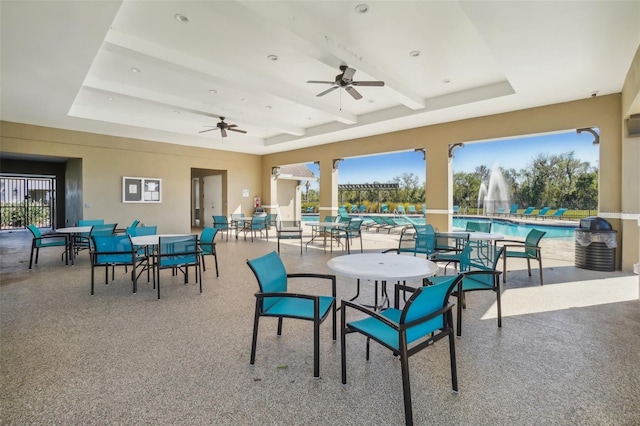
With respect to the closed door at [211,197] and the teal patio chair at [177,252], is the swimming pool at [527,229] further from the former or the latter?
the closed door at [211,197]

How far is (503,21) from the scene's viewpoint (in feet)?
11.6

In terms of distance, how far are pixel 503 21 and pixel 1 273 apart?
833 cm

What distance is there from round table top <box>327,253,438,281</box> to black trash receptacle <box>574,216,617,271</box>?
4.92 m

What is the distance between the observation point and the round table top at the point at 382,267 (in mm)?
2314

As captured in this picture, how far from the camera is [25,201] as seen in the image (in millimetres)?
13516

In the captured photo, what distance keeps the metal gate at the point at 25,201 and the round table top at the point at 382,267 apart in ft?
50.0

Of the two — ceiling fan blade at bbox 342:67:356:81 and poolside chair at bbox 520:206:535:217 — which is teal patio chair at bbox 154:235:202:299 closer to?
ceiling fan blade at bbox 342:67:356:81

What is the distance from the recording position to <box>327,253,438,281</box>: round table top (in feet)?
7.59

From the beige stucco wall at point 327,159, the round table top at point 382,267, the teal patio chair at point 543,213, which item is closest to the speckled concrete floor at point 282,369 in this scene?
the round table top at point 382,267

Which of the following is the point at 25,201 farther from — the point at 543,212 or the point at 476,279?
the point at 543,212

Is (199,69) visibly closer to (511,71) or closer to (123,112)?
(123,112)

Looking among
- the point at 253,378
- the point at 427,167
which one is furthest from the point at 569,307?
the point at 427,167

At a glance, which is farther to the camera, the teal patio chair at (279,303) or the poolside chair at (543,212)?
the poolside chair at (543,212)

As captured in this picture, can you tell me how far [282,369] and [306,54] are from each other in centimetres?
425
